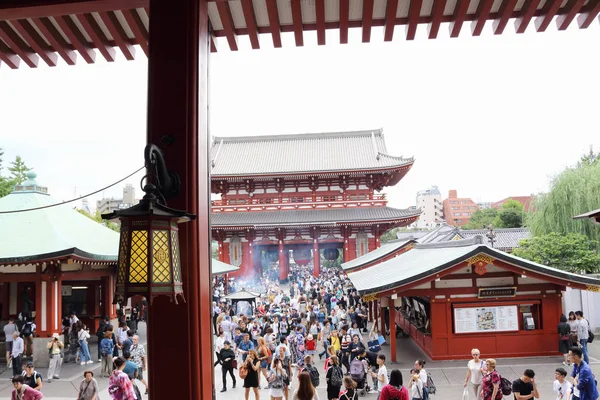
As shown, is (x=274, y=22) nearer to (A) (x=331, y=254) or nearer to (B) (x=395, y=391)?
(B) (x=395, y=391)

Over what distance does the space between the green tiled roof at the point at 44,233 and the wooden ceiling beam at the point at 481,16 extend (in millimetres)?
11791

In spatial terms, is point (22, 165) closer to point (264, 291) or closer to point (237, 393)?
point (264, 291)

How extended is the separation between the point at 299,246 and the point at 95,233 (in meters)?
18.1

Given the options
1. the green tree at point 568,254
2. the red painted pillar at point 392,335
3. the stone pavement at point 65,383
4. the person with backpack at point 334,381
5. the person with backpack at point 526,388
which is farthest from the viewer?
the green tree at point 568,254

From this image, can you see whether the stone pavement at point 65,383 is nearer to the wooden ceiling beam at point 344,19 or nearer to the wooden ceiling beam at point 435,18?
the wooden ceiling beam at point 344,19

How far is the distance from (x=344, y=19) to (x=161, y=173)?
6.10 feet

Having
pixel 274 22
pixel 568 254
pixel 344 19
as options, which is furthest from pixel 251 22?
pixel 568 254

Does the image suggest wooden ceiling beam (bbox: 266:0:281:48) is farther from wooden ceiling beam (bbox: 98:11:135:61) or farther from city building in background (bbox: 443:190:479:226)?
city building in background (bbox: 443:190:479:226)

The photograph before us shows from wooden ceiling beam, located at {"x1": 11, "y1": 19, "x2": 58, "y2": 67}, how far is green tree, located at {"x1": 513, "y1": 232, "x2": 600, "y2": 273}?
19639 mm

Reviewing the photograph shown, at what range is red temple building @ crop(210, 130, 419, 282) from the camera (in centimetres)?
3067

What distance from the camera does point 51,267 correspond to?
13516mm

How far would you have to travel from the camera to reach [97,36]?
12.6ft

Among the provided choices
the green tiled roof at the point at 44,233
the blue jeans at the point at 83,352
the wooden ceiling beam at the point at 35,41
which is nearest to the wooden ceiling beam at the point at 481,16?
the wooden ceiling beam at the point at 35,41

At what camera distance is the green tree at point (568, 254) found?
18.6 meters
